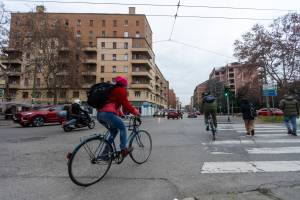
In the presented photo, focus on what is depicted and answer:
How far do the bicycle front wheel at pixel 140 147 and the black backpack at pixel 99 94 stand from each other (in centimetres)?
130

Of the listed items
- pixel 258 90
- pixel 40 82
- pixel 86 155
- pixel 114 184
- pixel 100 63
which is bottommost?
pixel 114 184

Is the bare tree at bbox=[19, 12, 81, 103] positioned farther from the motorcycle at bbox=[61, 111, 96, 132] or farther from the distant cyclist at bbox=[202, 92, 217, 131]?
the distant cyclist at bbox=[202, 92, 217, 131]

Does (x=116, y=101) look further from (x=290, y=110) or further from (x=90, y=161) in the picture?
(x=290, y=110)

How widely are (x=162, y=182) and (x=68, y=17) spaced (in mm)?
74925

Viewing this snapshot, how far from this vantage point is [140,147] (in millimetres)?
6609

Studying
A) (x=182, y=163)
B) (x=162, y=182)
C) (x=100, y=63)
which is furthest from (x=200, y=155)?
(x=100, y=63)

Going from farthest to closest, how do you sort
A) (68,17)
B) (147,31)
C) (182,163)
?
(147,31) < (68,17) < (182,163)

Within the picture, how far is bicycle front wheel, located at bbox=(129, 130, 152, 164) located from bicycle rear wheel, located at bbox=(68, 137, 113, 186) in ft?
3.26

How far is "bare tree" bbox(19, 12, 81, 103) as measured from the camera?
4491 cm

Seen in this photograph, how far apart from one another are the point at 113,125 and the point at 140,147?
123 centimetres

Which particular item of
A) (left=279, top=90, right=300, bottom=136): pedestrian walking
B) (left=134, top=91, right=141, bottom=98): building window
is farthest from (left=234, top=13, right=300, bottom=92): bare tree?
(left=134, top=91, right=141, bottom=98): building window

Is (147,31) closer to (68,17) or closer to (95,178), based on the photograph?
(68,17)

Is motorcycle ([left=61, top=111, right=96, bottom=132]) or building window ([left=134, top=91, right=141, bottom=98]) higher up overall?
building window ([left=134, top=91, right=141, bottom=98])

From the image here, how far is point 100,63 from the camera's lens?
72.4 m
